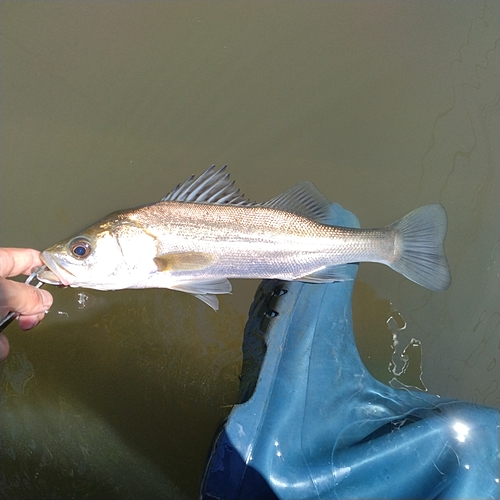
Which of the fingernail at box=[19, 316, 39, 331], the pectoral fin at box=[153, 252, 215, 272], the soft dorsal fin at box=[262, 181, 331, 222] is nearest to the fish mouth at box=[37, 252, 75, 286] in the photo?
the fingernail at box=[19, 316, 39, 331]

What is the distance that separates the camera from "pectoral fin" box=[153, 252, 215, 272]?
85.7 inches

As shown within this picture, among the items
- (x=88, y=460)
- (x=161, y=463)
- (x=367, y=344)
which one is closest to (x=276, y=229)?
(x=367, y=344)

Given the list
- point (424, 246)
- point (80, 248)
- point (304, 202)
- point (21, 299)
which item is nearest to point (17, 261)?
point (80, 248)

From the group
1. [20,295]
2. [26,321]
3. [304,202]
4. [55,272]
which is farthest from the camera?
[304,202]

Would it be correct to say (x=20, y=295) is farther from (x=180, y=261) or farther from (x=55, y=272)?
(x=180, y=261)

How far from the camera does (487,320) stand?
3.70m

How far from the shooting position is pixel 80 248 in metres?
2.13

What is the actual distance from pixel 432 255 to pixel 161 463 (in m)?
2.56

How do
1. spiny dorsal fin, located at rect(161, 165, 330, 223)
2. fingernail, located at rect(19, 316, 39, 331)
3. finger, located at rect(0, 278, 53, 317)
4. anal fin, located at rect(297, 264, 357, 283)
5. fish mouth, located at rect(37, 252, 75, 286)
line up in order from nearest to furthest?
finger, located at rect(0, 278, 53, 317) → fingernail, located at rect(19, 316, 39, 331) → fish mouth, located at rect(37, 252, 75, 286) → spiny dorsal fin, located at rect(161, 165, 330, 223) → anal fin, located at rect(297, 264, 357, 283)

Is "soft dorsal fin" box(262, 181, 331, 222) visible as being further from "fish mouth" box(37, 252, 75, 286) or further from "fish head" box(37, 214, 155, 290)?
"fish mouth" box(37, 252, 75, 286)

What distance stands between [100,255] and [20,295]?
1.53ft

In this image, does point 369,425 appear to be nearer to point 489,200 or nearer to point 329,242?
point 329,242

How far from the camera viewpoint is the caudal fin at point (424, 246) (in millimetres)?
2393

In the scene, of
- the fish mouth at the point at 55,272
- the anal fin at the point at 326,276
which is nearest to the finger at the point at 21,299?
the fish mouth at the point at 55,272
